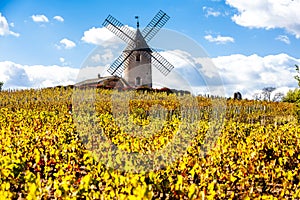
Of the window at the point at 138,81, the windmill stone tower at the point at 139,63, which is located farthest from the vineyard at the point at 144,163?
the window at the point at 138,81

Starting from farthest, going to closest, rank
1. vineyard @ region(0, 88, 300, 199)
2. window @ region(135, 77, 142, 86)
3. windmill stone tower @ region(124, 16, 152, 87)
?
window @ region(135, 77, 142, 86) → windmill stone tower @ region(124, 16, 152, 87) → vineyard @ region(0, 88, 300, 199)

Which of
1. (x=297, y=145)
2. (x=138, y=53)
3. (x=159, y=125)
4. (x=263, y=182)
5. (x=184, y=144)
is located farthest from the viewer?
(x=138, y=53)

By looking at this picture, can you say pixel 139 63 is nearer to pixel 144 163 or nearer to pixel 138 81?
pixel 138 81

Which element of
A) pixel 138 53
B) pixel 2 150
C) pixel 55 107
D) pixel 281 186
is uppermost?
pixel 138 53

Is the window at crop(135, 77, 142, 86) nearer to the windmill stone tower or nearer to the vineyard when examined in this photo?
the windmill stone tower

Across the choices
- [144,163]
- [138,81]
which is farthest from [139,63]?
[144,163]

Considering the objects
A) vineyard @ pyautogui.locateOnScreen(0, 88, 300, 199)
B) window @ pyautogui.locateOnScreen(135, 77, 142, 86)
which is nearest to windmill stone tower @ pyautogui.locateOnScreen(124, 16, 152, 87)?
window @ pyautogui.locateOnScreen(135, 77, 142, 86)

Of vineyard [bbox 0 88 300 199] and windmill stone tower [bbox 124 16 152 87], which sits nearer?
vineyard [bbox 0 88 300 199]

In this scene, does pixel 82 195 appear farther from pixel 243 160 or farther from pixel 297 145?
pixel 297 145

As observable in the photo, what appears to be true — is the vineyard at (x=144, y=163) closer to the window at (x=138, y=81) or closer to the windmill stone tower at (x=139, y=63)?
the windmill stone tower at (x=139, y=63)

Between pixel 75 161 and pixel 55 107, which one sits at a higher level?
pixel 55 107

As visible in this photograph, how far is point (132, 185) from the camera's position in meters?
4.65

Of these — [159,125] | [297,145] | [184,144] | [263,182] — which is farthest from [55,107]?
[263,182]

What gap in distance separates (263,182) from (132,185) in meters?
2.62
